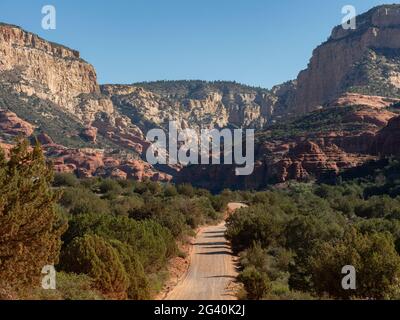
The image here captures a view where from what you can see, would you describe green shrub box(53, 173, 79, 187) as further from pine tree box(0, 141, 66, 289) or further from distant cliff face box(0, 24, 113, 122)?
distant cliff face box(0, 24, 113, 122)

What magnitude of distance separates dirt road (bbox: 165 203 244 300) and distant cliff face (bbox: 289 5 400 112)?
97.9 m

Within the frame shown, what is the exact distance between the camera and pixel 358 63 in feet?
468

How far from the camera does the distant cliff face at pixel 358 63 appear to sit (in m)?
132

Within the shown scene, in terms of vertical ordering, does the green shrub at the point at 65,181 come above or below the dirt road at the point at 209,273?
above

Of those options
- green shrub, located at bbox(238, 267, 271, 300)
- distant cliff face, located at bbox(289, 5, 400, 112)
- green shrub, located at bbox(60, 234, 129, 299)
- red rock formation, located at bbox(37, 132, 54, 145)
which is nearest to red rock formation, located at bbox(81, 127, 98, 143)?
red rock formation, located at bbox(37, 132, 54, 145)

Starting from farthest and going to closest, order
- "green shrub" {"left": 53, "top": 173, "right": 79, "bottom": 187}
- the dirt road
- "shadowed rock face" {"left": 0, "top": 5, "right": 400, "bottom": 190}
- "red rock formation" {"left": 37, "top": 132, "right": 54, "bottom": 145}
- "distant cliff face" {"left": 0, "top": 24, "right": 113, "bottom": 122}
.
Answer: "distant cliff face" {"left": 0, "top": 24, "right": 113, "bottom": 122}
"red rock formation" {"left": 37, "top": 132, "right": 54, "bottom": 145}
"shadowed rock face" {"left": 0, "top": 5, "right": 400, "bottom": 190}
"green shrub" {"left": 53, "top": 173, "right": 79, "bottom": 187}
the dirt road

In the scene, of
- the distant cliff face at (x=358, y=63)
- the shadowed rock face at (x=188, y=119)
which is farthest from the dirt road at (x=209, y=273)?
the distant cliff face at (x=358, y=63)

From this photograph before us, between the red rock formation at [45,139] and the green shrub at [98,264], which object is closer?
the green shrub at [98,264]

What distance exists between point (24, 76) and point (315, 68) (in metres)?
97.8

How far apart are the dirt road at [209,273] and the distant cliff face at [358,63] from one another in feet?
321

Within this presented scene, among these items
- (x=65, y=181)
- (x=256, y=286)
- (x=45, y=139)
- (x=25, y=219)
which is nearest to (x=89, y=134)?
(x=45, y=139)

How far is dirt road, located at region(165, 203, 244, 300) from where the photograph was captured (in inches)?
798

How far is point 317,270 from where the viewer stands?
17.4 meters

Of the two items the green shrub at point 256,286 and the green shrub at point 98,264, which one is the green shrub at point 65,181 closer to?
the green shrub at point 98,264
